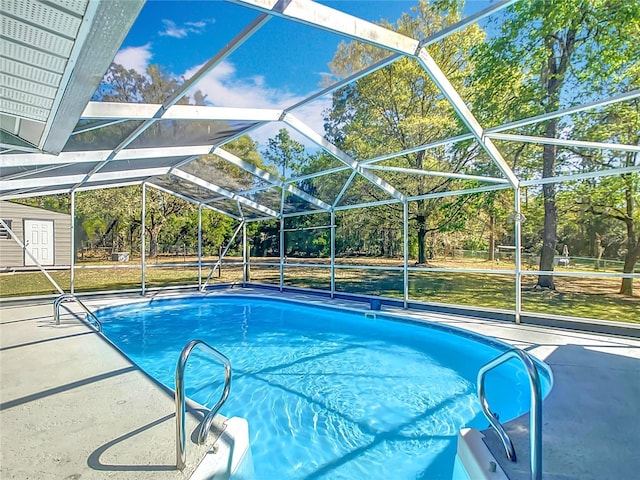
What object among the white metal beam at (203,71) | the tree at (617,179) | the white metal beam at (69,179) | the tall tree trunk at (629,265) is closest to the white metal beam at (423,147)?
the white metal beam at (203,71)

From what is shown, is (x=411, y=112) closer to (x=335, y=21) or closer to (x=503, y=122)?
(x=503, y=122)

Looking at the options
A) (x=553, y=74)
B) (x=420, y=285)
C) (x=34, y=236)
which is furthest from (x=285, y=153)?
(x=34, y=236)

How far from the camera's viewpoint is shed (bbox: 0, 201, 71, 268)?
11117 millimetres

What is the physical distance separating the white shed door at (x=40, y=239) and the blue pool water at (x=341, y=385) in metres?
6.17

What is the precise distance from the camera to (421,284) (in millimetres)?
14234

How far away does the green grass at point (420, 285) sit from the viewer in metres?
10.1

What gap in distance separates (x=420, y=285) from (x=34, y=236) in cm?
1420

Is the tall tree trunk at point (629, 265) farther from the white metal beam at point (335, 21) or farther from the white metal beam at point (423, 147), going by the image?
the white metal beam at point (335, 21)

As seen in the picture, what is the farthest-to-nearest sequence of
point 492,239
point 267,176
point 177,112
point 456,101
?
point 492,239 < point 267,176 < point 456,101 < point 177,112

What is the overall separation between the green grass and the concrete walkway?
6542mm

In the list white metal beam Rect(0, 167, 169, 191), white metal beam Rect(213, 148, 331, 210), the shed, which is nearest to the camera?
white metal beam Rect(0, 167, 169, 191)

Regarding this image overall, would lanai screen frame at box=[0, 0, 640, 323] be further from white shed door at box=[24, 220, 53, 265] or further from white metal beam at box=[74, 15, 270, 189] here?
white shed door at box=[24, 220, 53, 265]

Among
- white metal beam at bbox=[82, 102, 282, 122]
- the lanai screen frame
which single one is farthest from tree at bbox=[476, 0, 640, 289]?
white metal beam at bbox=[82, 102, 282, 122]

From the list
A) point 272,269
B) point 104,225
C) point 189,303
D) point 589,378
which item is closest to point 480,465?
point 589,378
